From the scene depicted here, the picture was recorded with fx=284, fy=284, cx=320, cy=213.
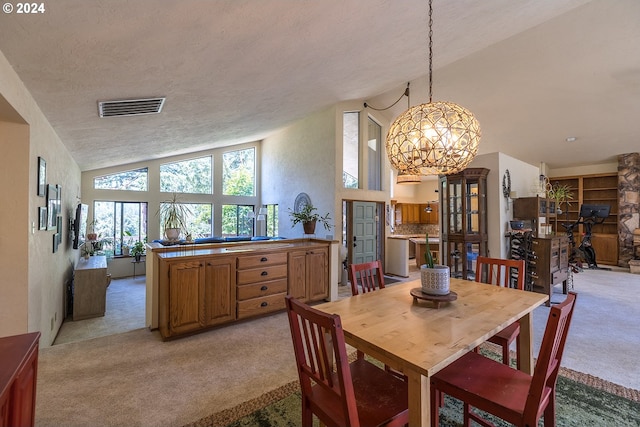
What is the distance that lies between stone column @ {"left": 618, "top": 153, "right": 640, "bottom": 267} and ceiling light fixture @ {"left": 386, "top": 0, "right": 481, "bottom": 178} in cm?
822

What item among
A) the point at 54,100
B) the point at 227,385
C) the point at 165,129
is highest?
the point at 165,129

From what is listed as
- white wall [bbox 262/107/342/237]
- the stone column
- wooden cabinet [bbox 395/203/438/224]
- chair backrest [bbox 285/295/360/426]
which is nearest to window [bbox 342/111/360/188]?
white wall [bbox 262/107/342/237]

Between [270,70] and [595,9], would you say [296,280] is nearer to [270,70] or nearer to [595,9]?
[270,70]

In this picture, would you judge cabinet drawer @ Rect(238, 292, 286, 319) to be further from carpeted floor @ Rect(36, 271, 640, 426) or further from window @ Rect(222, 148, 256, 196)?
window @ Rect(222, 148, 256, 196)

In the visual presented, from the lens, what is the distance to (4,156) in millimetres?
2232

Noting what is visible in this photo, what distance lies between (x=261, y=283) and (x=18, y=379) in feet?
9.23

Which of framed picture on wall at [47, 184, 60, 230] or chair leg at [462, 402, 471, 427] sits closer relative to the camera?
chair leg at [462, 402, 471, 427]

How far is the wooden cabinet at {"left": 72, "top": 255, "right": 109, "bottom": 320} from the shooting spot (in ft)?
14.0

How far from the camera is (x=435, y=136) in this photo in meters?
1.88

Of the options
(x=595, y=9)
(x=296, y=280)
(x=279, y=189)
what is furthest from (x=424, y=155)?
(x=279, y=189)

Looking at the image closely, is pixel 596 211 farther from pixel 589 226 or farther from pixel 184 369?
pixel 184 369

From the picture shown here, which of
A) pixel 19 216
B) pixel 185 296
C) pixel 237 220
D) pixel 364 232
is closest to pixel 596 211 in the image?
pixel 364 232

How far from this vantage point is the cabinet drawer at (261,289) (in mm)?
3588

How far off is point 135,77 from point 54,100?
81 centimetres
